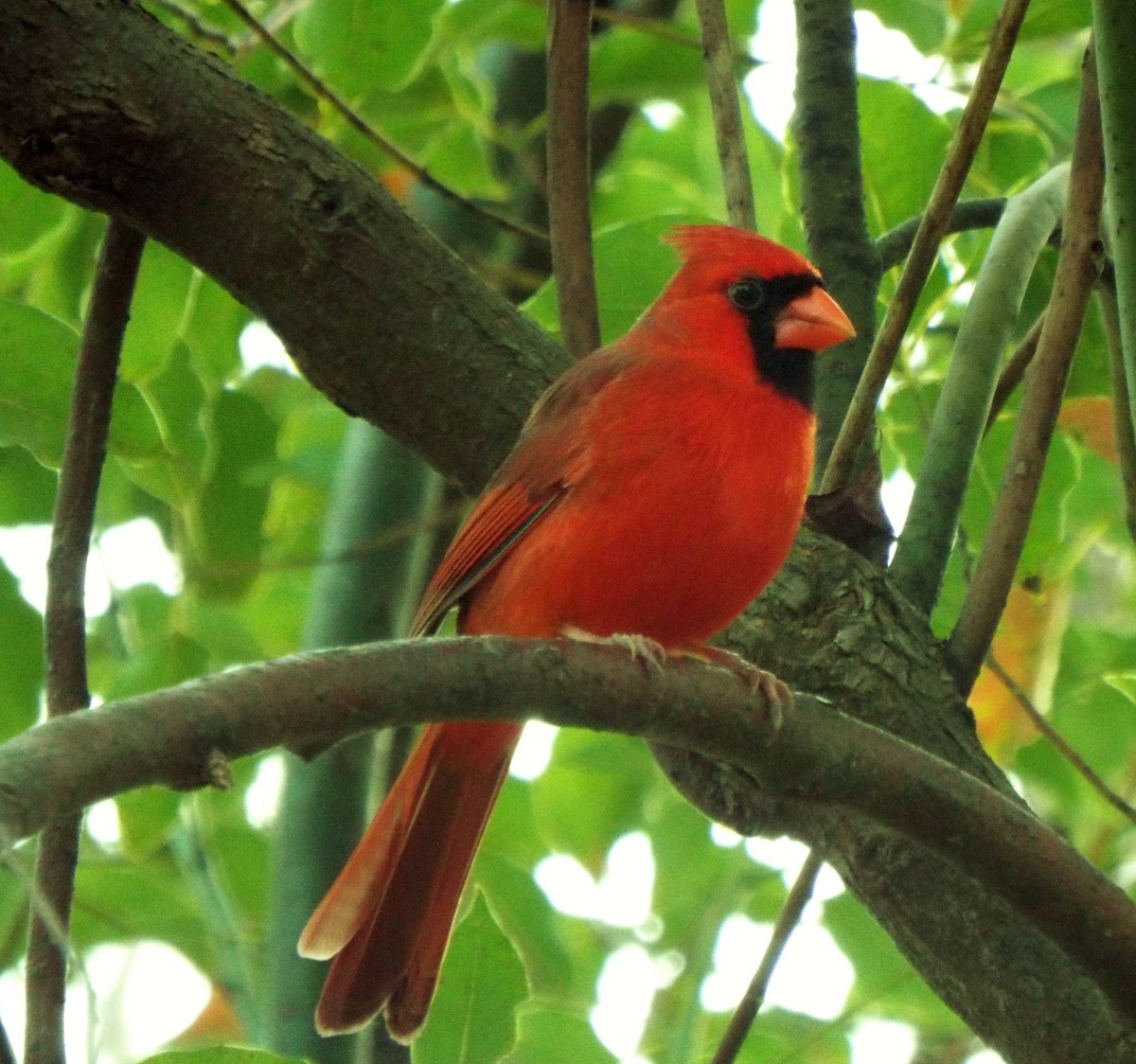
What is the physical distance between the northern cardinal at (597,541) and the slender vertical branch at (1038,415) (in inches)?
9.3

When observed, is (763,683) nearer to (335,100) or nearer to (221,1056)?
(221,1056)

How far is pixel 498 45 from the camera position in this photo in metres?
4.05

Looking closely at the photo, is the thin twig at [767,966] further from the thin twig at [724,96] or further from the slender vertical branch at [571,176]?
the thin twig at [724,96]

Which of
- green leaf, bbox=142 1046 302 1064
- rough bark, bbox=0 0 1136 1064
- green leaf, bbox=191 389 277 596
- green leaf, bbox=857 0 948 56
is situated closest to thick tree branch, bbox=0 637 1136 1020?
rough bark, bbox=0 0 1136 1064

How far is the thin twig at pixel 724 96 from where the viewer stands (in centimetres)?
253

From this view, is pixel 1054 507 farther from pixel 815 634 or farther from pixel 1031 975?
pixel 1031 975

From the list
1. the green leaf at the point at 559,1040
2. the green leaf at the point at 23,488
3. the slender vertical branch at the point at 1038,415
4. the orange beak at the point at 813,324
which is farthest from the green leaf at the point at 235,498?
the slender vertical branch at the point at 1038,415

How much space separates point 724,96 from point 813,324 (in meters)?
0.34

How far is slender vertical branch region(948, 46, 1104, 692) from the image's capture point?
2.12m

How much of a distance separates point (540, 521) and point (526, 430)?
21 cm

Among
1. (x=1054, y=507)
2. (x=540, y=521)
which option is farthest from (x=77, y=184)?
(x=1054, y=507)

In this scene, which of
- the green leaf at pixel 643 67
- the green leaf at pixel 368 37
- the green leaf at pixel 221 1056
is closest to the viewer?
the green leaf at pixel 221 1056

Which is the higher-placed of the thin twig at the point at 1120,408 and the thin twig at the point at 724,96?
the thin twig at the point at 724,96

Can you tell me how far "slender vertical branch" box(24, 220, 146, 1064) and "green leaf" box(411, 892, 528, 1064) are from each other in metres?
0.42
